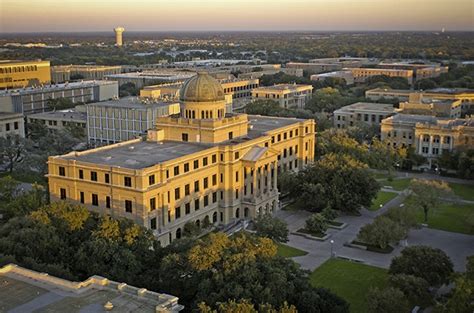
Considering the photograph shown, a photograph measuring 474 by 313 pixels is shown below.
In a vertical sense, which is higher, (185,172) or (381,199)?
(185,172)

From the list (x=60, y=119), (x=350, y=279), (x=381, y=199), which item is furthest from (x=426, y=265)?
(x=60, y=119)

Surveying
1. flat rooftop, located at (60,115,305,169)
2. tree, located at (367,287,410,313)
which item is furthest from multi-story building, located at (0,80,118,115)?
tree, located at (367,287,410,313)

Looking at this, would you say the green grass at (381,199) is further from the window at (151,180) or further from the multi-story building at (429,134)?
the window at (151,180)

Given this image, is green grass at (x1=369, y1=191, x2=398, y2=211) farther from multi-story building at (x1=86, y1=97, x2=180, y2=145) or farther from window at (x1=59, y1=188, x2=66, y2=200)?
multi-story building at (x1=86, y1=97, x2=180, y2=145)

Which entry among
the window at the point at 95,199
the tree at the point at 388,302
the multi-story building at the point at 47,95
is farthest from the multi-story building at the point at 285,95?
the tree at the point at 388,302

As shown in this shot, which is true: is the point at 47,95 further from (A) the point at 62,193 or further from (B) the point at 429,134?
(B) the point at 429,134

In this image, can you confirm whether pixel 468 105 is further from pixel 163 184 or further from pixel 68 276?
pixel 68 276
